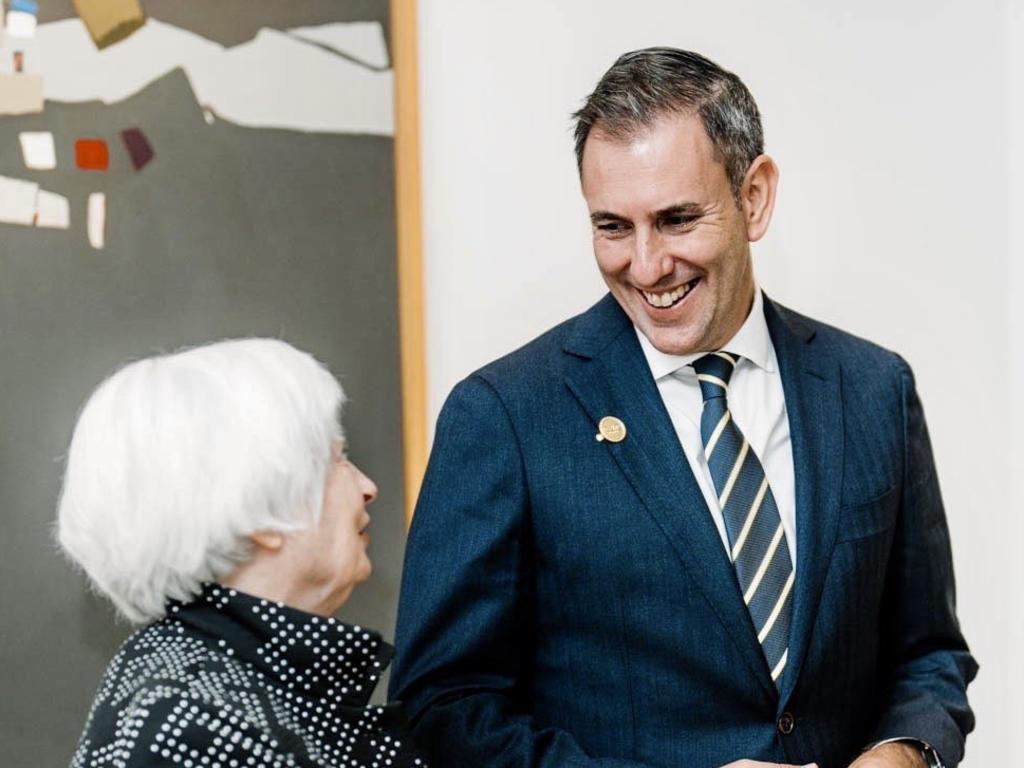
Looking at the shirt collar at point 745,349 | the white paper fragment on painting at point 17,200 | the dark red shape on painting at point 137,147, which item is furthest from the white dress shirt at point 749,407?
the white paper fragment on painting at point 17,200

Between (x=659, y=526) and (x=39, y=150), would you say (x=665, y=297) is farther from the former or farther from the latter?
(x=39, y=150)

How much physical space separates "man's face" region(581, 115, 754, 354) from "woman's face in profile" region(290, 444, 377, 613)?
1.49 ft

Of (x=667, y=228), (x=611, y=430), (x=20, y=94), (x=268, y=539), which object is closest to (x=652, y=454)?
(x=611, y=430)

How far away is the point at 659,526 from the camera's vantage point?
1662mm

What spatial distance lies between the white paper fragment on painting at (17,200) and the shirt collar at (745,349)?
0.86 m

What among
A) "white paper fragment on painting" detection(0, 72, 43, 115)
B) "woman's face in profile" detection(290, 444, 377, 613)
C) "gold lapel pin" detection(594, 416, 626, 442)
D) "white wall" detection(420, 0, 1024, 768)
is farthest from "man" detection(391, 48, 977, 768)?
"white paper fragment on painting" detection(0, 72, 43, 115)

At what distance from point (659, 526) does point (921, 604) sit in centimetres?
44

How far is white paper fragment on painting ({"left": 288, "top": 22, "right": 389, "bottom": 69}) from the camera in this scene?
6.91 feet

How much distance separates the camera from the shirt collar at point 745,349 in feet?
5.83

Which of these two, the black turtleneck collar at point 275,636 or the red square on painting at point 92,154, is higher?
the red square on painting at point 92,154

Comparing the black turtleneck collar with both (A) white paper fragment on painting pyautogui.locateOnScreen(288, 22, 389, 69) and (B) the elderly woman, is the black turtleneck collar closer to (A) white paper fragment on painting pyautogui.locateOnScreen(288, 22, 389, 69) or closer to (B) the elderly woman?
(B) the elderly woman

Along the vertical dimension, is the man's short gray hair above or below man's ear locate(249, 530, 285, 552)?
above

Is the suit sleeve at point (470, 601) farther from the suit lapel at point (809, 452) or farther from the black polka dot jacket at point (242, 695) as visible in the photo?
the suit lapel at point (809, 452)

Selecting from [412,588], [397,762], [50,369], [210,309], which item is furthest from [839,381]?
[50,369]
